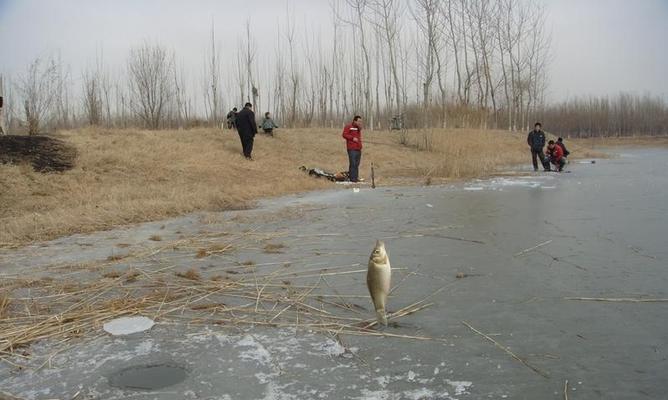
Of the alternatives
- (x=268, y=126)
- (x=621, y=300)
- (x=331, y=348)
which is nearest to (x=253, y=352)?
(x=331, y=348)

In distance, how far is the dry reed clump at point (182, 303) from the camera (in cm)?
354

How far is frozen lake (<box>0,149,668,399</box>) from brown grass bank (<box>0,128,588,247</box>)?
175cm

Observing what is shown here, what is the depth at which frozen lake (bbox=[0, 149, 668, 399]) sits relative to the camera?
269 centimetres

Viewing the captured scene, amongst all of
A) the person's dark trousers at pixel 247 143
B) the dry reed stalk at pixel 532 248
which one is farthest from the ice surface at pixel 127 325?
the person's dark trousers at pixel 247 143

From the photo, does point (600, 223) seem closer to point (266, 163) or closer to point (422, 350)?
point (422, 350)

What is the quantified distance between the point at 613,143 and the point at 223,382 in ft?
206

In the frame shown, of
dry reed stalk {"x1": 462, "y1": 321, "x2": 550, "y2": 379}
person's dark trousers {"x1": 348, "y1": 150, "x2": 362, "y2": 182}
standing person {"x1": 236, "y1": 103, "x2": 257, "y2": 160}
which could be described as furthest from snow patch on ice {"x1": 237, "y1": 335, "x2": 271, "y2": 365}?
standing person {"x1": 236, "y1": 103, "x2": 257, "y2": 160}

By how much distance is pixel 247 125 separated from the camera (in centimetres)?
1798

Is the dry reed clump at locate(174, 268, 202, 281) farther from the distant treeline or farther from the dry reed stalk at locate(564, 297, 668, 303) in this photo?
the distant treeline

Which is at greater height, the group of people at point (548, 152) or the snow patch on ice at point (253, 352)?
the group of people at point (548, 152)

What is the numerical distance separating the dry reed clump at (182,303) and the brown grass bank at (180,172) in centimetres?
308

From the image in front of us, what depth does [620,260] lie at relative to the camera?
201 inches

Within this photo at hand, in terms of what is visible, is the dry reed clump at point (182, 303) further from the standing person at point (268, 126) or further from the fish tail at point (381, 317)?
the standing person at point (268, 126)

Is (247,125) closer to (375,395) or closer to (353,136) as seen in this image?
(353,136)
